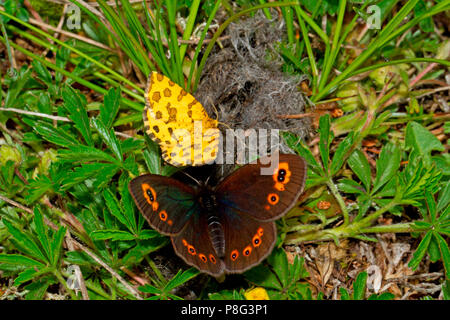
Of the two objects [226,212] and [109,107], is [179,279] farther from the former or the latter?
[109,107]

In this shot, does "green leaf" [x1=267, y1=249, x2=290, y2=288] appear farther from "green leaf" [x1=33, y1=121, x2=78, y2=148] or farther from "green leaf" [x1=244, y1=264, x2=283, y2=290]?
"green leaf" [x1=33, y1=121, x2=78, y2=148]

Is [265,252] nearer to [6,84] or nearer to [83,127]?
[83,127]

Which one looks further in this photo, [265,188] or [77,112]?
[77,112]

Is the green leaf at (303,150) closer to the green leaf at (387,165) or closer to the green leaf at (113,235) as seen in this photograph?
the green leaf at (387,165)

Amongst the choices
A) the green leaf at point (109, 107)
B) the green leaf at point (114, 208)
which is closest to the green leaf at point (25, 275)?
the green leaf at point (114, 208)

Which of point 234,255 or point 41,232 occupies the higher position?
point 41,232

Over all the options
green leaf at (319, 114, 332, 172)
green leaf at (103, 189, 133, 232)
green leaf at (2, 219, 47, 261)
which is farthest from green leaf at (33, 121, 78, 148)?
green leaf at (319, 114, 332, 172)

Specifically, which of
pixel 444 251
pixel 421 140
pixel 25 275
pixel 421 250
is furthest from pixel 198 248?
pixel 421 140

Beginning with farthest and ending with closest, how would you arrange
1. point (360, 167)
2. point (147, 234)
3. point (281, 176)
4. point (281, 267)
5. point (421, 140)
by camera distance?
1. point (421, 140)
2. point (360, 167)
3. point (281, 267)
4. point (147, 234)
5. point (281, 176)

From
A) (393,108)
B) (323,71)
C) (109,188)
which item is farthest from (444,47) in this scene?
(109,188)
